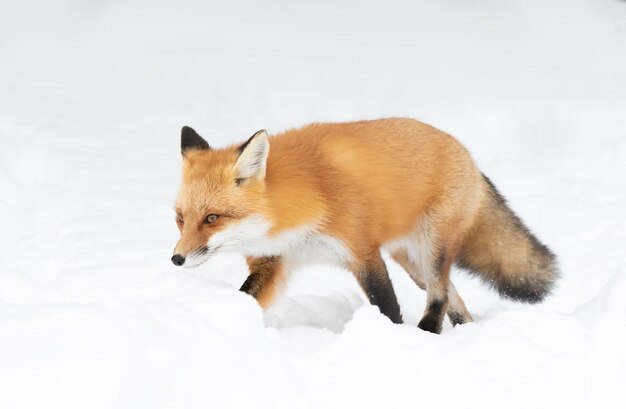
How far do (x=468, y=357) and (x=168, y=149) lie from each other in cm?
576

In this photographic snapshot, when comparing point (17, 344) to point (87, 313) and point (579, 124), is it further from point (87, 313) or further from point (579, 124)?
point (579, 124)

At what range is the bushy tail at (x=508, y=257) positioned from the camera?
13.3ft

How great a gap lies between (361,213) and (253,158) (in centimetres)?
56

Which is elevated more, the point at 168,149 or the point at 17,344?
the point at 17,344

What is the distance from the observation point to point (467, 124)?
793 cm

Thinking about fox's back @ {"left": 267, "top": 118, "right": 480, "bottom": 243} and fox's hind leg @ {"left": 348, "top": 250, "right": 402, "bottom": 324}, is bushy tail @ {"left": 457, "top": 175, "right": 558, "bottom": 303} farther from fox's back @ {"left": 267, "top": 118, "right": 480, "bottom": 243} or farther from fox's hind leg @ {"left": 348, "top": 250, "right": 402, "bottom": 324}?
fox's hind leg @ {"left": 348, "top": 250, "right": 402, "bottom": 324}

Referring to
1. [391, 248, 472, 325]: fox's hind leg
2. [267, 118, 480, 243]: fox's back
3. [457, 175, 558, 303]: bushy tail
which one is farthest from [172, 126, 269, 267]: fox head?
[457, 175, 558, 303]: bushy tail

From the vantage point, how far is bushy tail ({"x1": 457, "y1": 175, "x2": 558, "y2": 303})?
4.07 meters

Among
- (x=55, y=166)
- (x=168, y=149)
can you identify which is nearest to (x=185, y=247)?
(x=55, y=166)

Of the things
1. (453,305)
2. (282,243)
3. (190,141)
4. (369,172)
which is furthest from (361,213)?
(453,305)

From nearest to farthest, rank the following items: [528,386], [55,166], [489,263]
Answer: [528,386] → [489,263] → [55,166]

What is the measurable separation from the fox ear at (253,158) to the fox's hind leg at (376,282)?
0.61m

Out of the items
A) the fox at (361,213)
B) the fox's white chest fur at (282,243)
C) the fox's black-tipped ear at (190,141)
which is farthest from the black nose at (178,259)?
the fox's black-tipped ear at (190,141)

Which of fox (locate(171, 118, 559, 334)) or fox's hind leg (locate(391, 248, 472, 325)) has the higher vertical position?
fox (locate(171, 118, 559, 334))
